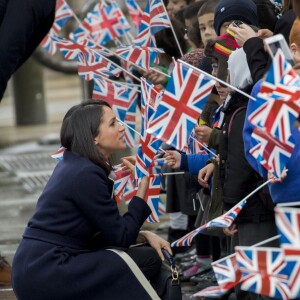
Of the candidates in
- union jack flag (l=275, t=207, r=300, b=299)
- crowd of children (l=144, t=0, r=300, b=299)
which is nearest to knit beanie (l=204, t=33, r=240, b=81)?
crowd of children (l=144, t=0, r=300, b=299)

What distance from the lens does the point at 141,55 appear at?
794 centimetres

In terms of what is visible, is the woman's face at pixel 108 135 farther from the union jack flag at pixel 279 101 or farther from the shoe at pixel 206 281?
the shoe at pixel 206 281

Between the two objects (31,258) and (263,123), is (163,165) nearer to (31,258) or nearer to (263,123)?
(31,258)

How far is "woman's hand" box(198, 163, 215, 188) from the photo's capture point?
262 inches

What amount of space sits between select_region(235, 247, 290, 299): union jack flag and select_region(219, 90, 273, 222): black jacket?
135 cm

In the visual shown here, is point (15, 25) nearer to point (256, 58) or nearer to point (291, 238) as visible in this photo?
point (256, 58)

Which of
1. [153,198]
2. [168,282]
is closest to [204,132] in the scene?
[153,198]

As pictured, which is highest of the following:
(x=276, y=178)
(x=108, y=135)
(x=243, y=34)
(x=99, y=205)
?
(x=243, y=34)

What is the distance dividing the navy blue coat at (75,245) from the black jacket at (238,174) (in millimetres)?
599

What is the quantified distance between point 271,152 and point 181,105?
0.62 meters

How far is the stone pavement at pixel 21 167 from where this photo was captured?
1003cm

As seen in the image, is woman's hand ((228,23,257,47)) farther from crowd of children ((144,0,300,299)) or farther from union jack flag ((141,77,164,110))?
union jack flag ((141,77,164,110))

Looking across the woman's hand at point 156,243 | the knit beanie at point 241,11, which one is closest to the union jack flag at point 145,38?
the knit beanie at point 241,11

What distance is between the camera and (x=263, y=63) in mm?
5750
